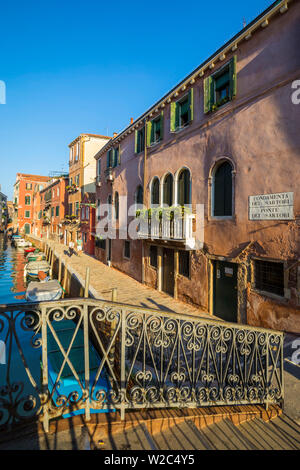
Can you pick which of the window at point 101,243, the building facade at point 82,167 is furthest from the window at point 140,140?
the building facade at point 82,167

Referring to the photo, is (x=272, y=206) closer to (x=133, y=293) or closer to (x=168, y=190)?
(x=168, y=190)

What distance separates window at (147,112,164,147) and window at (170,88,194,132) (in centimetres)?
122

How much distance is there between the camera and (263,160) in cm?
745

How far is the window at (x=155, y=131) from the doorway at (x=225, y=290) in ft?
23.4

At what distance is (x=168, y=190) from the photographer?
12.2 m

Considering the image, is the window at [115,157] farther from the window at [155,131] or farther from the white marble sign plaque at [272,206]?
the white marble sign plaque at [272,206]

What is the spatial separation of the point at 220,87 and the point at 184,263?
6.74m

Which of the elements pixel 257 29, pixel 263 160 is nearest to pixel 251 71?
pixel 257 29

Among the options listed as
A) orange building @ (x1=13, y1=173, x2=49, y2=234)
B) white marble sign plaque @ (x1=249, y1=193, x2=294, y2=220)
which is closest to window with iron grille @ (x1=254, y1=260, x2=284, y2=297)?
white marble sign plaque @ (x1=249, y1=193, x2=294, y2=220)

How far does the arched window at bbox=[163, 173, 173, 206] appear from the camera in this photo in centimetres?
1196

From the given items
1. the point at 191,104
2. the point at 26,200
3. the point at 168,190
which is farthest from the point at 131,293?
the point at 26,200

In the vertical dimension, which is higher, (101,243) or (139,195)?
(139,195)
